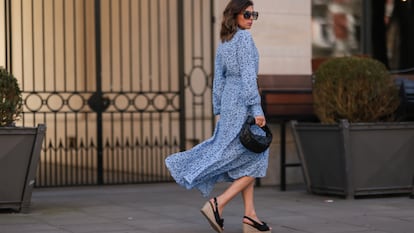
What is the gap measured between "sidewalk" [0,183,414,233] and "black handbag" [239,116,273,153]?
2.73 feet

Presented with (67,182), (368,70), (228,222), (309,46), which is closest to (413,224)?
(228,222)

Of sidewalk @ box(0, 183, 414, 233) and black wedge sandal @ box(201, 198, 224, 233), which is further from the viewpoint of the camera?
sidewalk @ box(0, 183, 414, 233)

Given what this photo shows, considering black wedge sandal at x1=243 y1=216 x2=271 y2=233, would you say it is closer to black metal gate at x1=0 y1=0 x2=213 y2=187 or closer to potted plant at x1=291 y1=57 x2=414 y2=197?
potted plant at x1=291 y1=57 x2=414 y2=197

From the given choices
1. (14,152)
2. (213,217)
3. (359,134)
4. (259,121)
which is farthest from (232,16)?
(359,134)

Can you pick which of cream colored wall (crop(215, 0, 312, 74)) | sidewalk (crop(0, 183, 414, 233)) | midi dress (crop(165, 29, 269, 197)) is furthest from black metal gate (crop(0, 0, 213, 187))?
midi dress (crop(165, 29, 269, 197))

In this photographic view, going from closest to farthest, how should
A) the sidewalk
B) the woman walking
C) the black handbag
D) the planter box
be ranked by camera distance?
1. the black handbag
2. the woman walking
3. the sidewalk
4. the planter box

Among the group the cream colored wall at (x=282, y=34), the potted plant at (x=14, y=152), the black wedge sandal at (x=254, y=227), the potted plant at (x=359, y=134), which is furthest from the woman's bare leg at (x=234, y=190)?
the cream colored wall at (x=282, y=34)

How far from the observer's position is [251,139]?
6.46 meters

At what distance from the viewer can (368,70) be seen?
8984 mm

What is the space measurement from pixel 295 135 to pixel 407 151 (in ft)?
4.02

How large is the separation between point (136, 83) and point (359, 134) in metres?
3.68

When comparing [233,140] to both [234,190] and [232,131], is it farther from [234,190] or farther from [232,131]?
[234,190]

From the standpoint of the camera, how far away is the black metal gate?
10633 millimetres

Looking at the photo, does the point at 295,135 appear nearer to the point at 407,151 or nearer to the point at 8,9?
the point at 407,151
